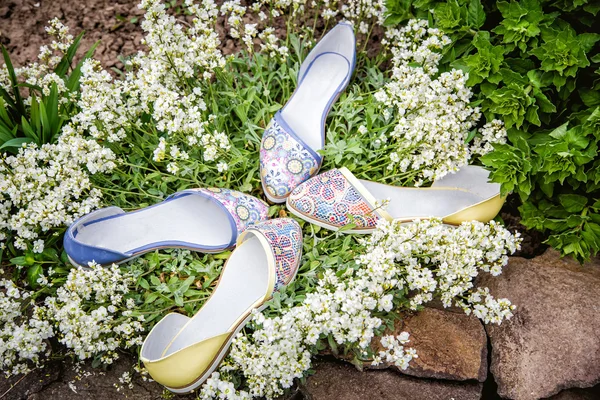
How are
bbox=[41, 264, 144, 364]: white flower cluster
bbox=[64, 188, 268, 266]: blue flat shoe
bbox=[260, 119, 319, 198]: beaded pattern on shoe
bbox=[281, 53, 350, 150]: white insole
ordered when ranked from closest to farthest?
bbox=[41, 264, 144, 364]: white flower cluster
bbox=[64, 188, 268, 266]: blue flat shoe
bbox=[260, 119, 319, 198]: beaded pattern on shoe
bbox=[281, 53, 350, 150]: white insole

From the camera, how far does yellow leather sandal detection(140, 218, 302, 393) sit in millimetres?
2385

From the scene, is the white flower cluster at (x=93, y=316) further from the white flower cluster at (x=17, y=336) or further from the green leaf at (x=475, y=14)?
the green leaf at (x=475, y=14)

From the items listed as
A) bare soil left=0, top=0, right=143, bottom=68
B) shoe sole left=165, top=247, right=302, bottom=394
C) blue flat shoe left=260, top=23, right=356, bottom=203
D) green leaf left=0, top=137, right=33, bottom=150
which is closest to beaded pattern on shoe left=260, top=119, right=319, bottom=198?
blue flat shoe left=260, top=23, right=356, bottom=203

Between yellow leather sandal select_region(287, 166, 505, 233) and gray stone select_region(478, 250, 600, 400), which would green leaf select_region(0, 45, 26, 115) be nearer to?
yellow leather sandal select_region(287, 166, 505, 233)

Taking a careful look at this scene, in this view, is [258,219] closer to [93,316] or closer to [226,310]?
[226,310]

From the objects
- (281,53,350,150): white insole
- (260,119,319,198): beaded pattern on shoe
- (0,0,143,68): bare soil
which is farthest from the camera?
(0,0,143,68): bare soil

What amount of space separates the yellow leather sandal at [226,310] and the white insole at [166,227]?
20 centimetres

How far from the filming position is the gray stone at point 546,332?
2441 millimetres

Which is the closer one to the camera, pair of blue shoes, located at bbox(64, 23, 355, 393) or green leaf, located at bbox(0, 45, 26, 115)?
pair of blue shoes, located at bbox(64, 23, 355, 393)

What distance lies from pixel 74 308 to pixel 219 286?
0.70 metres

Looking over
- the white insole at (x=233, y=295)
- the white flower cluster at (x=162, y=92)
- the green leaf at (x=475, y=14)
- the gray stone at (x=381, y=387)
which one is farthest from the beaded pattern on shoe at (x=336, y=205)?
the green leaf at (x=475, y=14)

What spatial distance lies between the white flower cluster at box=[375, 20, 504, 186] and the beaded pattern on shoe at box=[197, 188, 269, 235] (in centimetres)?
75

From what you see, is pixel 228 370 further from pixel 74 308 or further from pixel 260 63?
pixel 260 63

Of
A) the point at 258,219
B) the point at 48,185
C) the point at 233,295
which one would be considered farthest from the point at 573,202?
the point at 48,185
